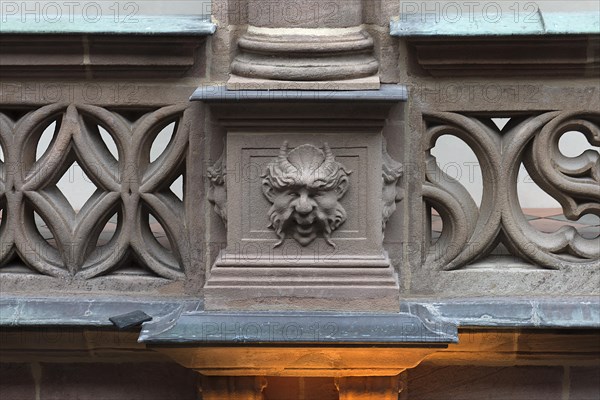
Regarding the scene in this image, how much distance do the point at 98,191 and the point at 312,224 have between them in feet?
1.86

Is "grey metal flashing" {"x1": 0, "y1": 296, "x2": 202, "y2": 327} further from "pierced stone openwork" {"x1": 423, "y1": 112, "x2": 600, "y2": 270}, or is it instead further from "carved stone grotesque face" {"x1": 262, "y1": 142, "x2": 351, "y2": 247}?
"pierced stone openwork" {"x1": 423, "y1": 112, "x2": 600, "y2": 270}

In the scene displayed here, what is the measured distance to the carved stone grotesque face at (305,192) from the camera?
350 cm

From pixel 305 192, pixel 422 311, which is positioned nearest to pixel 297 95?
pixel 305 192

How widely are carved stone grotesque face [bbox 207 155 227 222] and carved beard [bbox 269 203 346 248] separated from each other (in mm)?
136

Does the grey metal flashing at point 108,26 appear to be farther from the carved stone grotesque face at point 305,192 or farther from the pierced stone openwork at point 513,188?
the pierced stone openwork at point 513,188

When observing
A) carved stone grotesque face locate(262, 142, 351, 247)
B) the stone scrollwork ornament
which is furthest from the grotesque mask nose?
the stone scrollwork ornament

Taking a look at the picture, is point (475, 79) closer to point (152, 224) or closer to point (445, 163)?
point (152, 224)

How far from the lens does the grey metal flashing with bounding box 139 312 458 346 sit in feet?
11.4

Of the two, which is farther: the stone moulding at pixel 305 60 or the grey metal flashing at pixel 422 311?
the grey metal flashing at pixel 422 311

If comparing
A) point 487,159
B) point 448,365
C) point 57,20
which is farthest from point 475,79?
point 57,20

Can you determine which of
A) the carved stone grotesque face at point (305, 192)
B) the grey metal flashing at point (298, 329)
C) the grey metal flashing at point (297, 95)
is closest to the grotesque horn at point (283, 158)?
the carved stone grotesque face at point (305, 192)

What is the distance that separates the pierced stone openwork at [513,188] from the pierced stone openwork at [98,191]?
0.62 m

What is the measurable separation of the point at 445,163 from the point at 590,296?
1834mm

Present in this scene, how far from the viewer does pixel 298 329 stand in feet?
11.5
